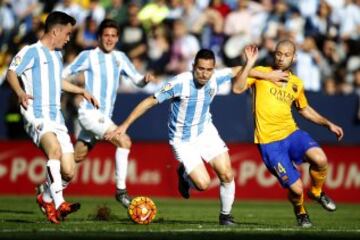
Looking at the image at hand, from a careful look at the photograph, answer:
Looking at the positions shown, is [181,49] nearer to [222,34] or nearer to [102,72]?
[222,34]

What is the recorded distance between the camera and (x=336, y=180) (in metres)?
19.2

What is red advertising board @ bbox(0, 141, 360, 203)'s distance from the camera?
19.5 m

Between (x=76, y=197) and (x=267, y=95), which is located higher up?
(x=267, y=95)

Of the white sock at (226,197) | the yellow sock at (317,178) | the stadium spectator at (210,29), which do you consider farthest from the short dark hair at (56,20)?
the stadium spectator at (210,29)


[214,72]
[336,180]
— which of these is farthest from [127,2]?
[214,72]

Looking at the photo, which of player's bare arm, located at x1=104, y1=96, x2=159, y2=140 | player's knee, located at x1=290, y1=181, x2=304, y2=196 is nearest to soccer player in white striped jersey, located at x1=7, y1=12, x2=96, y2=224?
player's bare arm, located at x1=104, y1=96, x2=159, y2=140

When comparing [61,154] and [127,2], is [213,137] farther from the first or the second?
[127,2]

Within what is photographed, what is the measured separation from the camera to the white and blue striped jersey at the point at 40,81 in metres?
12.5

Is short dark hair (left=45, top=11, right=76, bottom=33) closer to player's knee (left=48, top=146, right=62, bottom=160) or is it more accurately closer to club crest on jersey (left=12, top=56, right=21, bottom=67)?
club crest on jersey (left=12, top=56, right=21, bottom=67)

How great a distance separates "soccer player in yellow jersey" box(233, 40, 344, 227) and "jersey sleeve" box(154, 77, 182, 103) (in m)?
0.72

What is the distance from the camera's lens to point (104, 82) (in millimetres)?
15055

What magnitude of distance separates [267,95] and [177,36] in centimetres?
880

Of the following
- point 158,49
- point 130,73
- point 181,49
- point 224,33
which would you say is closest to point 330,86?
point 224,33

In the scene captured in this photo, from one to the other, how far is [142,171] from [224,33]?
12.2 feet
